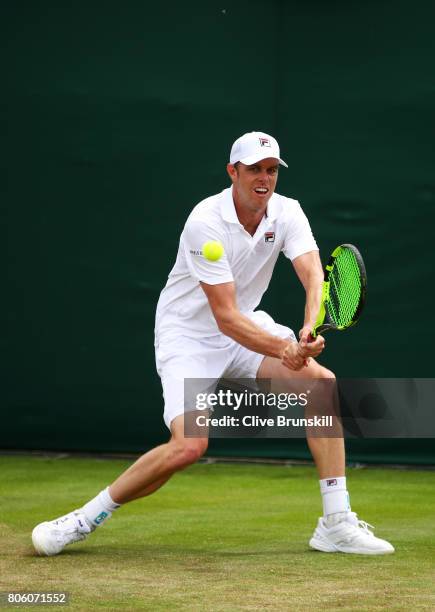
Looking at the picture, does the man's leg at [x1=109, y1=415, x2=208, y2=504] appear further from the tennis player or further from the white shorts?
the white shorts

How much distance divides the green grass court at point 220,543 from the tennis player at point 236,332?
13 centimetres

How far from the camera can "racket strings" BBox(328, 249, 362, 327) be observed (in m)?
4.15

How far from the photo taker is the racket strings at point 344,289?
163 inches

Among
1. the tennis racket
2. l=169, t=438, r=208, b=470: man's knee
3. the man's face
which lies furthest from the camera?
the man's face

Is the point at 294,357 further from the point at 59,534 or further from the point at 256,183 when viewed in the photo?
the point at 59,534

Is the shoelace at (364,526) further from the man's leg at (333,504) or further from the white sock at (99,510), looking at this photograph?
the white sock at (99,510)

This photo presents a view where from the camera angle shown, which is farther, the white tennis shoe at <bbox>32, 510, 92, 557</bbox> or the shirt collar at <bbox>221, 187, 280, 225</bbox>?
the shirt collar at <bbox>221, 187, 280, 225</bbox>

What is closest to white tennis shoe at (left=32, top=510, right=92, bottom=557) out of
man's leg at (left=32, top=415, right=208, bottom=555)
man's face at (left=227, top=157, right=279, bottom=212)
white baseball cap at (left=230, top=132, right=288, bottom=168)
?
man's leg at (left=32, top=415, right=208, bottom=555)

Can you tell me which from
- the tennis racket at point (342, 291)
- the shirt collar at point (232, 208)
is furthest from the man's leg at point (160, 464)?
the shirt collar at point (232, 208)

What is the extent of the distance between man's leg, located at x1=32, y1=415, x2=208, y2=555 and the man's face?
810 mm

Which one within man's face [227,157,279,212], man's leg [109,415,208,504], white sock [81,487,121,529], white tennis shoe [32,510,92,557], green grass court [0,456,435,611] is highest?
man's face [227,157,279,212]

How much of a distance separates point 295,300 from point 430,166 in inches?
38.9

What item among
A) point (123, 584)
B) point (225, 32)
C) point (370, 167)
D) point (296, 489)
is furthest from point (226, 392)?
point (123, 584)

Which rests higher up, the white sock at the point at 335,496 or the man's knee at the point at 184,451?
the man's knee at the point at 184,451
